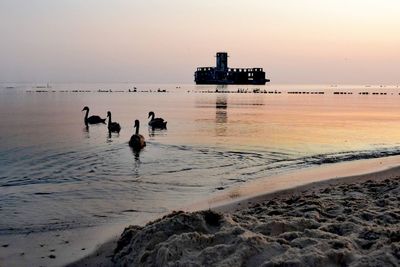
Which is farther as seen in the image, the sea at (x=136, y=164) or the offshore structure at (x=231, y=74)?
the offshore structure at (x=231, y=74)

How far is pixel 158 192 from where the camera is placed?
12.4 meters

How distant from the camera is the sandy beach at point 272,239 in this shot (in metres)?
5.54

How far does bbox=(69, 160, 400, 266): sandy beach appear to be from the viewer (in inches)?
218

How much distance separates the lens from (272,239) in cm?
612

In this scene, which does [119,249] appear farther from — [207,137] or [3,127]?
[3,127]

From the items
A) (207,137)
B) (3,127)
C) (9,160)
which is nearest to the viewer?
(9,160)

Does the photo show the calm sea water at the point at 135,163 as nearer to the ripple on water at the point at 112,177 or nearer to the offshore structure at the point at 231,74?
the ripple on water at the point at 112,177

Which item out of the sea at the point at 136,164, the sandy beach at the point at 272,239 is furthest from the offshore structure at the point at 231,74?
the sandy beach at the point at 272,239

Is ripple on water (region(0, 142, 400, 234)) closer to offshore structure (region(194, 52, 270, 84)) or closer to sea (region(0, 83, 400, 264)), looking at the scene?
sea (region(0, 83, 400, 264))

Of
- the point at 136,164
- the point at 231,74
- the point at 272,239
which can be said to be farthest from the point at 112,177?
the point at 231,74

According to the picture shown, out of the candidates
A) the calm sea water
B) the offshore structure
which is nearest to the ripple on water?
the calm sea water

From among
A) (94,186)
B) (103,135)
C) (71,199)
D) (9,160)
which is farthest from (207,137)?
(71,199)

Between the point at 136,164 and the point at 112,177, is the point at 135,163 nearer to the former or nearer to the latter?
the point at 136,164

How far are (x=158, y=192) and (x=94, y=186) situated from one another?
2.05 m
